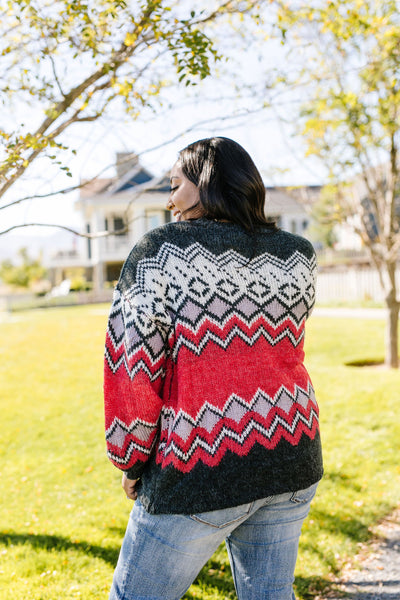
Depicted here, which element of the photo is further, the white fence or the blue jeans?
the white fence

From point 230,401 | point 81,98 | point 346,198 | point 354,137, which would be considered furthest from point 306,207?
point 230,401

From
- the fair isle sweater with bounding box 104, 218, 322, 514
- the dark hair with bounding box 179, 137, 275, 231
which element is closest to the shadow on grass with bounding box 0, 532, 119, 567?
the fair isle sweater with bounding box 104, 218, 322, 514

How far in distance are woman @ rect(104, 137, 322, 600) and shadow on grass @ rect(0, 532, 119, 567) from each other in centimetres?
219

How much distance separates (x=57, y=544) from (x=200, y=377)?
281 centimetres

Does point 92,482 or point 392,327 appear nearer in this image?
point 92,482

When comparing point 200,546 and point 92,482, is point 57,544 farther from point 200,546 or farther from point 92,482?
point 200,546

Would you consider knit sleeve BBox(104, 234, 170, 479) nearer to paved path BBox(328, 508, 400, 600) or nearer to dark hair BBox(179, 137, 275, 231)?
dark hair BBox(179, 137, 275, 231)

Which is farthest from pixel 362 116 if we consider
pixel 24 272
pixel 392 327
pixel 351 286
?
pixel 24 272

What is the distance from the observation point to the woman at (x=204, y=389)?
147cm

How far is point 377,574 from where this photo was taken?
328 cm

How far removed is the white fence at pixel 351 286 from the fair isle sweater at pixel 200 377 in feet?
60.2

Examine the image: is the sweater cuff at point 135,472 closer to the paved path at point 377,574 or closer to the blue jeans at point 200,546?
the blue jeans at point 200,546

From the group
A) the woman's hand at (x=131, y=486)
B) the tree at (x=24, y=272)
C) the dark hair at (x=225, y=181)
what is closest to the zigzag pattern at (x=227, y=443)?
the woman's hand at (x=131, y=486)

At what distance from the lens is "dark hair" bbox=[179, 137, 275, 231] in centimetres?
160
